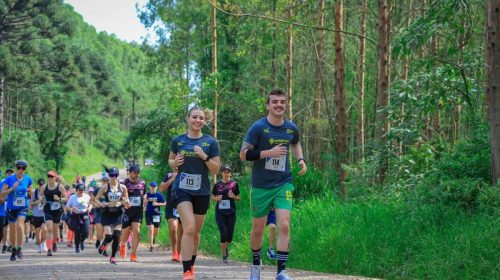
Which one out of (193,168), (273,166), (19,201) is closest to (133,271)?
(193,168)

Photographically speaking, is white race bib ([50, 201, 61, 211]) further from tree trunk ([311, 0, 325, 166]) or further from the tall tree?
the tall tree

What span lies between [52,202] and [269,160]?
1059 cm

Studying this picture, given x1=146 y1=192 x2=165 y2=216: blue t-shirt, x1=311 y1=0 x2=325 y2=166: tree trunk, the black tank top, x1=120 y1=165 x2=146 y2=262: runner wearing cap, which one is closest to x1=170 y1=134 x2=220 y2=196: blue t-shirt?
x1=120 y1=165 x2=146 y2=262: runner wearing cap

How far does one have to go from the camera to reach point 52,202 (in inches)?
707

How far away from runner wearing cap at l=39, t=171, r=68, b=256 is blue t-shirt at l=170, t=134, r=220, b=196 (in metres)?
9.01

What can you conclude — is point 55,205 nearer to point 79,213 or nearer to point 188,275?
point 79,213

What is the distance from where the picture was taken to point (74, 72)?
211 ft

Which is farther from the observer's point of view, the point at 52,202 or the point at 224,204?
the point at 52,202

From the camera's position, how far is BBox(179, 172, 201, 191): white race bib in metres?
9.05

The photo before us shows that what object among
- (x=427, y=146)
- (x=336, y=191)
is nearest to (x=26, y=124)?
(x=336, y=191)

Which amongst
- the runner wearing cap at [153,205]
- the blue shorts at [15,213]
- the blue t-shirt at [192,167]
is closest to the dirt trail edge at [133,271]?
the blue shorts at [15,213]

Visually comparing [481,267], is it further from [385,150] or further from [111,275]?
[385,150]

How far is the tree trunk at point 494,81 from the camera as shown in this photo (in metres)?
11.3

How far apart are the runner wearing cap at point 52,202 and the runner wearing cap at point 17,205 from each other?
4.89ft
